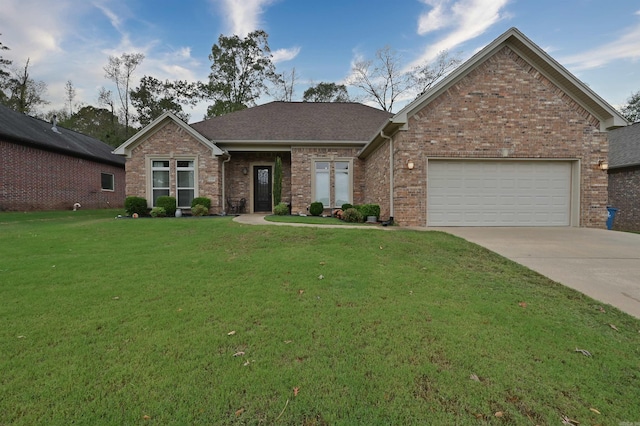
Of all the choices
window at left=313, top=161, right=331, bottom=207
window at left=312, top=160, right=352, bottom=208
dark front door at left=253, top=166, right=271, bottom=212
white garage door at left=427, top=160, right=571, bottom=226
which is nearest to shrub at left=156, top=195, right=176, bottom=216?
dark front door at left=253, top=166, right=271, bottom=212

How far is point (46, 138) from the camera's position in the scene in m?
15.5

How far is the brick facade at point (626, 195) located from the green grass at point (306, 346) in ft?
50.3

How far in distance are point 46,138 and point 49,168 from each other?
5.49 feet

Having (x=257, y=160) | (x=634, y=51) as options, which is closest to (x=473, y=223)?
(x=257, y=160)

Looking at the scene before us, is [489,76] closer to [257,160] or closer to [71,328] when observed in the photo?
[257,160]

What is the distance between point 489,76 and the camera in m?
9.23

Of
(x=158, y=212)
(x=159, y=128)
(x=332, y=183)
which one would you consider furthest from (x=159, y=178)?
(x=332, y=183)

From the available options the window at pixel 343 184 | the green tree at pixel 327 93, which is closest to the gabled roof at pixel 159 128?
the window at pixel 343 184

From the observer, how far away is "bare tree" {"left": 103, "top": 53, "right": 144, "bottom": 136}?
27.5 metres

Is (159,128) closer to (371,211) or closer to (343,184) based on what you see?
(343,184)

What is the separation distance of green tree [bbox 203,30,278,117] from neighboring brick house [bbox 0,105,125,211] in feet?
34.7

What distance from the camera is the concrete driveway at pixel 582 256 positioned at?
3930 millimetres

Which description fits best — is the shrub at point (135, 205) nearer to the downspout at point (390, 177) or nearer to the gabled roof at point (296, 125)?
the gabled roof at point (296, 125)

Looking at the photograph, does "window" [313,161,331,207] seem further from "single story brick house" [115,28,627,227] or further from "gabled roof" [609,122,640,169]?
"gabled roof" [609,122,640,169]
